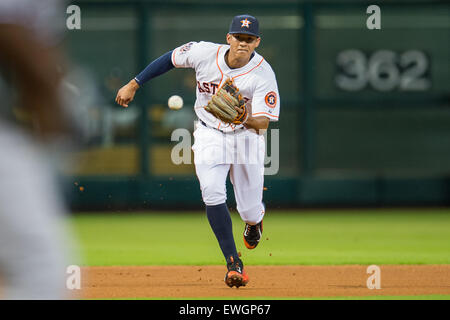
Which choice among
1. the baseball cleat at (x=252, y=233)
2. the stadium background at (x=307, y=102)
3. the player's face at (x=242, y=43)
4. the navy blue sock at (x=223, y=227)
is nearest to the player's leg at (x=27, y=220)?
the navy blue sock at (x=223, y=227)

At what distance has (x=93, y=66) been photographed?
13.5m

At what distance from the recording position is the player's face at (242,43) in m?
6.39

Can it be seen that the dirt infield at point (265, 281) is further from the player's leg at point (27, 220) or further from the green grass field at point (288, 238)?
the player's leg at point (27, 220)

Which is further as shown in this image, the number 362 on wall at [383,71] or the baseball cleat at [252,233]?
the number 362 on wall at [383,71]

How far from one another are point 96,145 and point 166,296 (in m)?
7.24

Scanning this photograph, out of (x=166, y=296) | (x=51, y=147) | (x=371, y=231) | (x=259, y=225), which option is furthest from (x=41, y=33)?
(x=371, y=231)

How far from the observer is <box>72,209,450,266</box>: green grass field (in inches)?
342

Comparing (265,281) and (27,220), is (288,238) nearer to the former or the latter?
(265,281)

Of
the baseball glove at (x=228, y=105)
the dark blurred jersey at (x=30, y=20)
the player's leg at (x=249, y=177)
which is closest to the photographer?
the dark blurred jersey at (x=30, y=20)

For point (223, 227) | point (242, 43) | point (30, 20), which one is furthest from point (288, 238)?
point (30, 20)

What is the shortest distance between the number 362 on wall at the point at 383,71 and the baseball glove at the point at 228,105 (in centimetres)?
745

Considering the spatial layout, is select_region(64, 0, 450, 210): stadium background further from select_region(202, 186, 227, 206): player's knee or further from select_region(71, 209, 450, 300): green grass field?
select_region(202, 186, 227, 206): player's knee

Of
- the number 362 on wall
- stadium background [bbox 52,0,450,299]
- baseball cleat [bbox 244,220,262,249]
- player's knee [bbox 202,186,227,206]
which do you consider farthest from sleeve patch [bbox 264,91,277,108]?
the number 362 on wall

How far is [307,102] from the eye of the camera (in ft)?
44.2
